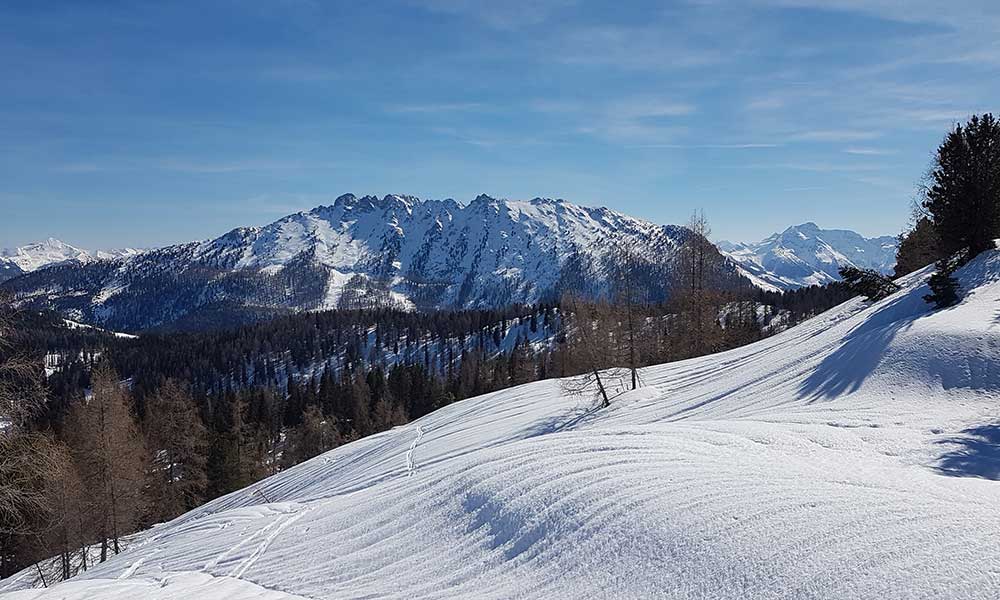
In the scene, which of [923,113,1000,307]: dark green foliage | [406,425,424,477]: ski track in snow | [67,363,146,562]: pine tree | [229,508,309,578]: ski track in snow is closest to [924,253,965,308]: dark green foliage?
[923,113,1000,307]: dark green foliage

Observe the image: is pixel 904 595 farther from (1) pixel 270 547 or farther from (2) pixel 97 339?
(2) pixel 97 339

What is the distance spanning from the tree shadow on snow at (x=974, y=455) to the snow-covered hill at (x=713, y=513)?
1.9 inches

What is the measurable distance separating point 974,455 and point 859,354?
8173 millimetres

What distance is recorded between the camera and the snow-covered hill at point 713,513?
6363 mm

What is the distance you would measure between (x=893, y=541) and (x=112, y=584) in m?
14.6

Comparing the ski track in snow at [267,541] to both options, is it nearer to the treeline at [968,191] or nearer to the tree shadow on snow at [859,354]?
the tree shadow on snow at [859,354]

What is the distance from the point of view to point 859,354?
1781 cm

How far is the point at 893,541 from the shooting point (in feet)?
20.3

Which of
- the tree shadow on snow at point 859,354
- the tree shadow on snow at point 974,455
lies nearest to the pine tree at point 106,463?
the tree shadow on snow at point 859,354

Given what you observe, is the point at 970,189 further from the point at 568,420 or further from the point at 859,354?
the point at 568,420

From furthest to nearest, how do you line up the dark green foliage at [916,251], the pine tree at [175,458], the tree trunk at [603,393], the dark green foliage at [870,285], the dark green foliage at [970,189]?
the pine tree at [175,458] → the dark green foliage at [916,251] → the dark green foliage at [870,285] → the tree trunk at [603,393] → the dark green foliage at [970,189]

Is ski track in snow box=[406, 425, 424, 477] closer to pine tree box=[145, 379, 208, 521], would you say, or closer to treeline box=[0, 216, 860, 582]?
treeline box=[0, 216, 860, 582]

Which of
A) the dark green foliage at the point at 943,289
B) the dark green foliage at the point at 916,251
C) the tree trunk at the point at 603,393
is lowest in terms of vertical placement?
the tree trunk at the point at 603,393

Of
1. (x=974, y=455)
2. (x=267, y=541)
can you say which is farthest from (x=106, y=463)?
(x=974, y=455)
